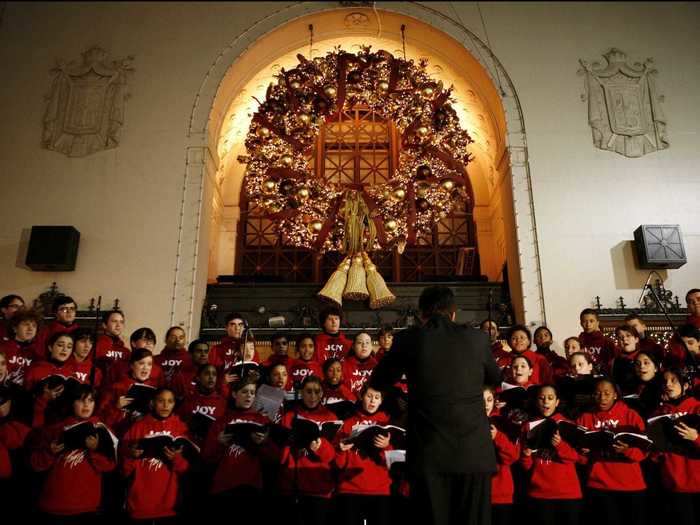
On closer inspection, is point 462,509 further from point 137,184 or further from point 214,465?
point 137,184

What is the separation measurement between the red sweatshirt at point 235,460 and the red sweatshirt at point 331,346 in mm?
1905

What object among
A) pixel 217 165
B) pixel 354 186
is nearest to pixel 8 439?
pixel 354 186

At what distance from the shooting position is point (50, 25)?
945cm

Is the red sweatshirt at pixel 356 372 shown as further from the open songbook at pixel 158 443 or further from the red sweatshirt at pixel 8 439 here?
the red sweatshirt at pixel 8 439

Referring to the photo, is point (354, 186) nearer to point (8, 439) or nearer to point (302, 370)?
point (302, 370)

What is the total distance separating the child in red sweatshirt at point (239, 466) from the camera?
377 centimetres

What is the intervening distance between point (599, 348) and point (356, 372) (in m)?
2.78

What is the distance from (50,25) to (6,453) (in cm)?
842

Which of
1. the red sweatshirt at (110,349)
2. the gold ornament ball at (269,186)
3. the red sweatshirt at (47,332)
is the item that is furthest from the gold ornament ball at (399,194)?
the red sweatshirt at (47,332)

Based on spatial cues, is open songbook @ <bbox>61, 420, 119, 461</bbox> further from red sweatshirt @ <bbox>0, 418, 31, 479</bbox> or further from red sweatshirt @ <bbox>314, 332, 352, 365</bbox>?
red sweatshirt @ <bbox>314, 332, 352, 365</bbox>

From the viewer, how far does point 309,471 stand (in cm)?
386

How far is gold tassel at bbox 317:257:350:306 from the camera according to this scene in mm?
7906

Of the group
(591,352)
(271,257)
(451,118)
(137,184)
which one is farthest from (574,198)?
(137,184)

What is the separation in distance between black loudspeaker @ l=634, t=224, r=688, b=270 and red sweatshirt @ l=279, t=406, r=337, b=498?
600 centimetres
